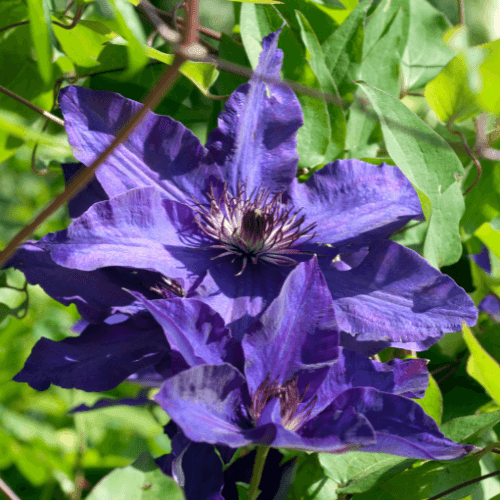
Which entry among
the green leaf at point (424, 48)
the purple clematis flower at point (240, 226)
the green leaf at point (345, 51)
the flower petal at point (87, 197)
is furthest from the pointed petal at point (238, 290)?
the green leaf at point (424, 48)

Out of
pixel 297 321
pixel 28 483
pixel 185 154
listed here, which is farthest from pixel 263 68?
pixel 28 483

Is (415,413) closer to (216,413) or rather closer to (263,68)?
(216,413)

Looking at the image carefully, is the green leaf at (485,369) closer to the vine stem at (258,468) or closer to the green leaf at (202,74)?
the vine stem at (258,468)

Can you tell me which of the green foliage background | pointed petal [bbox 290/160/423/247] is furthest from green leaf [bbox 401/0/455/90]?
pointed petal [bbox 290/160/423/247]

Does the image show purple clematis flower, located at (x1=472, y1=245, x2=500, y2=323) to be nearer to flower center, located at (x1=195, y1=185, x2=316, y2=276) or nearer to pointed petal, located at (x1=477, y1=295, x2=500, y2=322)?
pointed petal, located at (x1=477, y1=295, x2=500, y2=322)

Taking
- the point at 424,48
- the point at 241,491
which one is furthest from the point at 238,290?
the point at 424,48

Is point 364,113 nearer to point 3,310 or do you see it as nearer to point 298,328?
point 298,328
